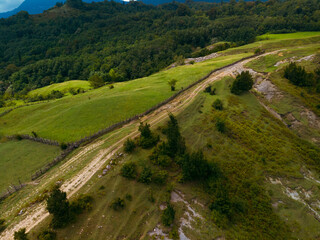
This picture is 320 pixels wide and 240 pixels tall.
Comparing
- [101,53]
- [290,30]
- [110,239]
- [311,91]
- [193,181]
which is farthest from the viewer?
[101,53]

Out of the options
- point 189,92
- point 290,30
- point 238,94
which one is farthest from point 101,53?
point 290,30


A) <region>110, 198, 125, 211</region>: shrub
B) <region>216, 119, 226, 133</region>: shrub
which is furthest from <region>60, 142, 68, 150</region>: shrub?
<region>216, 119, 226, 133</region>: shrub

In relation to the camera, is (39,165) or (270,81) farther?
(270,81)

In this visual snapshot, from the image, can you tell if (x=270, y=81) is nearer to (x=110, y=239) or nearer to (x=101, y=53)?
(x=110, y=239)

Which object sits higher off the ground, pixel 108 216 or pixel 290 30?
pixel 290 30

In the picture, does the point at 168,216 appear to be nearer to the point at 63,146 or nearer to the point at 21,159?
the point at 63,146

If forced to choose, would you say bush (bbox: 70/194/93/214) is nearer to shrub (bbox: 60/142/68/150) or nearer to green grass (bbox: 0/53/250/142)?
shrub (bbox: 60/142/68/150)
